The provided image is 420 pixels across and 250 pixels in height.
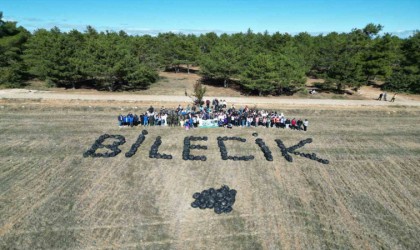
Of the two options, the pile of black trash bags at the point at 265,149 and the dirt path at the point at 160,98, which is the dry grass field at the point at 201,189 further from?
the dirt path at the point at 160,98

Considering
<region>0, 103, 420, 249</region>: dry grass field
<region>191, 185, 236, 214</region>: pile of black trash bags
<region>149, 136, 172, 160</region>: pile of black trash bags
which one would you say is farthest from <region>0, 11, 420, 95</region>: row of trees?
<region>191, 185, 236, 214</region>: pile of black trash bags

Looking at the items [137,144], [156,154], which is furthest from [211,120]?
[156,154]

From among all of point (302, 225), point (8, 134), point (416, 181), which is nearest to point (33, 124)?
point (8, 134)

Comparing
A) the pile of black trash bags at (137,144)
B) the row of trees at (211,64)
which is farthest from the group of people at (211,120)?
the row of trees at (211,64)

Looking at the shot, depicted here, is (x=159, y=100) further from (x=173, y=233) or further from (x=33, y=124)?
(x=173, y=233)

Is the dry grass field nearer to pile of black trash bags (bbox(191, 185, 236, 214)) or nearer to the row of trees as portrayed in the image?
pile of black trash bags (bbox(191, 185, 236, 214))

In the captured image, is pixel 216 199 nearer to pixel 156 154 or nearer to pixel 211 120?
pixel 156 154

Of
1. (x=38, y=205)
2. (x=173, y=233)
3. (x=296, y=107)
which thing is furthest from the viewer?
(x=296, y=107)
